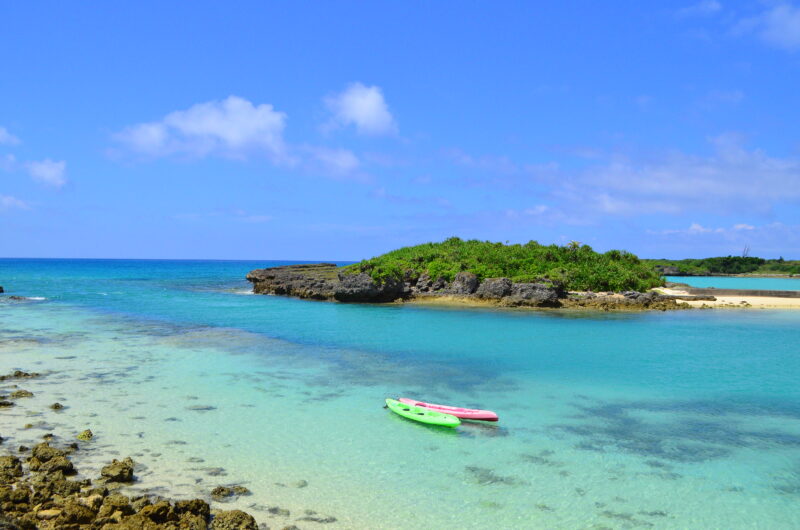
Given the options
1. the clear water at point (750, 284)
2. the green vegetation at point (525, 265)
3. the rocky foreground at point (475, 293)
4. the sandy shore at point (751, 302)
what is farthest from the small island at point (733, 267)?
the rocky foreground at point (475, 293)

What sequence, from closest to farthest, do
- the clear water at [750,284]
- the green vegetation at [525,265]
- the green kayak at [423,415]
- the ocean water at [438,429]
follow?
1. the ocean water at [438,429]
2. the green kayak at [423,415]
3. the green vegetation at [525,265]
4. the clear water at [750,284]

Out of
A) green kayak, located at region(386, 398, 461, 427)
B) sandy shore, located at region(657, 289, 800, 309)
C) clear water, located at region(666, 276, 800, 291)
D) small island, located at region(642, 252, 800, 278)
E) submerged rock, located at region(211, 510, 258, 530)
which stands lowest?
submerged rock, located at region(211, 510, 258, 530)

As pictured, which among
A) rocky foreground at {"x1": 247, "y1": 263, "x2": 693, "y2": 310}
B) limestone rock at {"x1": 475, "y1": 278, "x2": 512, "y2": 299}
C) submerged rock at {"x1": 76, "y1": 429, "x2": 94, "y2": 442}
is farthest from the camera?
limestone rock at {"x1": 475, "y1": 278, "x2": 512, "y2": 299}

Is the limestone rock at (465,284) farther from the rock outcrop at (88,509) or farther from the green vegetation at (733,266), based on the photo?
the green vegetation at (733,266)

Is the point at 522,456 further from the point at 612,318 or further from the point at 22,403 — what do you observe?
the point at 612,318

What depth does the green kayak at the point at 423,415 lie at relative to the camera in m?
12.2

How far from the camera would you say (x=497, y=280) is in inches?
1634

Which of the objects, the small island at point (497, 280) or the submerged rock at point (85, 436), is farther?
the small island at point (497, 280)

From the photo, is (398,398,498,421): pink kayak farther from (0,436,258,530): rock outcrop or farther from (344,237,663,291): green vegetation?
(344,237,663,291): green vegetation

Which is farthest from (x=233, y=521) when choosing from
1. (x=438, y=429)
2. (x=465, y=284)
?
(x=465, y=284)

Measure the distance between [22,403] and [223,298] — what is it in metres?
34.1

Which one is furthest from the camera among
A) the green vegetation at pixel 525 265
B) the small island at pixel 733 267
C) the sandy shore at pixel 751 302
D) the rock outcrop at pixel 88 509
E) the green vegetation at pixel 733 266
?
the green vegetation at pixel 733 266

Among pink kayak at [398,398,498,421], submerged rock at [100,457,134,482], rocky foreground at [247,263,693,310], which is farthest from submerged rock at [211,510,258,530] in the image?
rocky foreground at [247,263,693,310]

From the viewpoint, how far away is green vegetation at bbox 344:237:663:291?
43.8m
